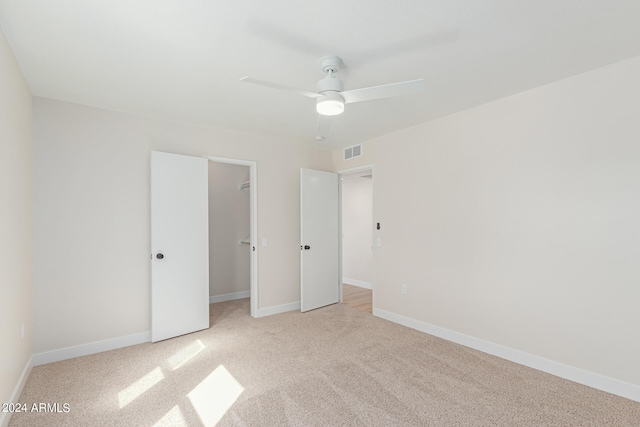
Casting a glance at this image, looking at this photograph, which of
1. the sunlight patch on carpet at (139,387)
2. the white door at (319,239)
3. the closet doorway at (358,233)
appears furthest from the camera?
the closet doorway at (358,233)

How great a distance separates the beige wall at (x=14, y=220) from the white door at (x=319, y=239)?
290 cm

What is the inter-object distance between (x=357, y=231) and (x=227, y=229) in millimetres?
2681

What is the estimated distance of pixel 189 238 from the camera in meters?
3.61

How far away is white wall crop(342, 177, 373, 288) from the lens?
20.5 feet

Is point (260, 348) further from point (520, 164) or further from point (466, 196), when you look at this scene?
point (520, 164)

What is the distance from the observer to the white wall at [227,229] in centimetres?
515

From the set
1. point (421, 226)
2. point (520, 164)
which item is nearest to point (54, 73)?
point (421, 226)

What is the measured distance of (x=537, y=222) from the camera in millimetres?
2744

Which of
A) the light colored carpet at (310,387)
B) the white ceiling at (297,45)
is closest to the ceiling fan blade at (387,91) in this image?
the white ceiling at (297,45)

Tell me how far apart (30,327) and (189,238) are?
1545 mm

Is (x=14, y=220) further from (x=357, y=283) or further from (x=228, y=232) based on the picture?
(x=357, y=283)

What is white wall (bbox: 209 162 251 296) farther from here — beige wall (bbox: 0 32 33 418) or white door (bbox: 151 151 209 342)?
beige wall (bbox: 0 32 33 418)

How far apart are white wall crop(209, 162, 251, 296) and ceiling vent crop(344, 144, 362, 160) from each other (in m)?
1.87

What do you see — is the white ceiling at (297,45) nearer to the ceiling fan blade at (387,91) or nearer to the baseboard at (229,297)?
the ceiling fan blade at (387,91)
